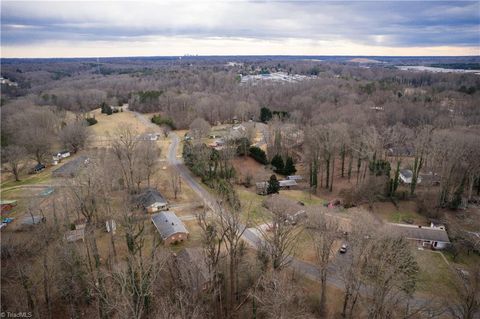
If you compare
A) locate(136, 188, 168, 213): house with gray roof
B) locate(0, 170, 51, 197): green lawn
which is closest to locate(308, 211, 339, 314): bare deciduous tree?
locate(136, 188, 168, 213): house with gray roof

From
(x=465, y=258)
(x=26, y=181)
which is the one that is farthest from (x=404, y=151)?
(x=26, y=181)

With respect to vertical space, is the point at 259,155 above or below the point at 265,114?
below

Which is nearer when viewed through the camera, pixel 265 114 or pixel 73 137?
pixel 73 137

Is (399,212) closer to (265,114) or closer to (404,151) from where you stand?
(404,151)

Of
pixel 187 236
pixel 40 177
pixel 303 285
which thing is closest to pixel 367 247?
pixel 303 285

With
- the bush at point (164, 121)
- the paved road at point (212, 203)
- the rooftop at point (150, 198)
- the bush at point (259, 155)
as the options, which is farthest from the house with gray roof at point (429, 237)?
the bush at point (164, 121)

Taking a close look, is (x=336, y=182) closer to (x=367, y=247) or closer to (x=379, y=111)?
(x=367, y=247)
